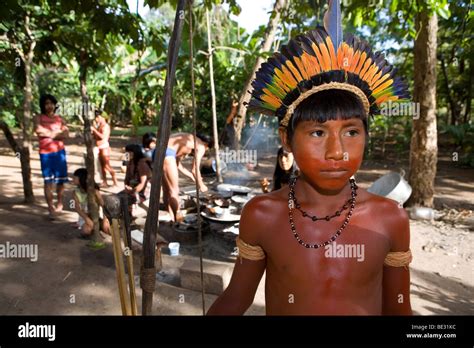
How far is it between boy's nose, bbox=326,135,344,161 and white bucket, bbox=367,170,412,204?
4.44 metres

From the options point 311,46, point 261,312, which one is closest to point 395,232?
point 311,46

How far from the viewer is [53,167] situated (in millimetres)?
6156

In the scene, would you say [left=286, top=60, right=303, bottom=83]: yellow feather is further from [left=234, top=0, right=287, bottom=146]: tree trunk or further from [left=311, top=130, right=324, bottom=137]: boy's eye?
[left=234, top=0, right=287, bottom=146]: tree trunk

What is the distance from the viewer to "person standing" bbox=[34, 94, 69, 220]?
19.5 ft

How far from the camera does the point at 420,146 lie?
6.48 metres

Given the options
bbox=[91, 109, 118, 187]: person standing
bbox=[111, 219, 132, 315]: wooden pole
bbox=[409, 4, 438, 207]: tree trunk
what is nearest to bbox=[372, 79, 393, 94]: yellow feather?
bbox=[111, 219, 132, 315]: wooden pole

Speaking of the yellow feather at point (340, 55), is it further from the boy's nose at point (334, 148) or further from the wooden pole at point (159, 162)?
the wooden pole at point (159, 162)

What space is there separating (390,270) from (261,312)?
7.57 ft

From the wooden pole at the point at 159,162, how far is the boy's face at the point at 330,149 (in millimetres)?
517

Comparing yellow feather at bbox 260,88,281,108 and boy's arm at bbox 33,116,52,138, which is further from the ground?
boy's arm at bbox 33,116,52,138

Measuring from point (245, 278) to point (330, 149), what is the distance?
65 centimetres

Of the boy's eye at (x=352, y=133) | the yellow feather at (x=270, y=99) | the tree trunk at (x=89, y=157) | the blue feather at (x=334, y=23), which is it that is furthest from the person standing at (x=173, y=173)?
the boy's eye at (x=352, y=133)

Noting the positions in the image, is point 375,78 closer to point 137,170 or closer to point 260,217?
point 260,217

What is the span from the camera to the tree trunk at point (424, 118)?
611cm
